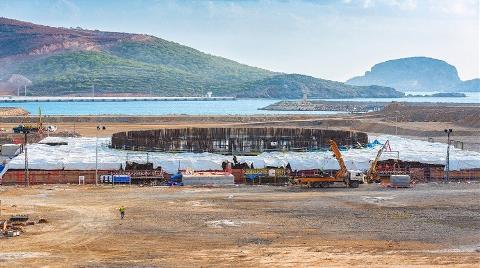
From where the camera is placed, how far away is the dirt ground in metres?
36.8

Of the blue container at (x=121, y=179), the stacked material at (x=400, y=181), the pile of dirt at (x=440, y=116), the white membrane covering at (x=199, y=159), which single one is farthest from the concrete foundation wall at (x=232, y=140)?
the pile of dirt at (x=440, y=116)

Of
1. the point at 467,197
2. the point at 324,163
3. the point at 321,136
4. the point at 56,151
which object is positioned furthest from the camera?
the point at 321,136

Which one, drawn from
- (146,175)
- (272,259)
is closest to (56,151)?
(146,175)

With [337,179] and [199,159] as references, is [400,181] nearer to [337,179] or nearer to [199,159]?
[337,179]

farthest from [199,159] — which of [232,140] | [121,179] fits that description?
[232,140]

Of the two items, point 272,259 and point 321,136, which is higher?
point 321,136

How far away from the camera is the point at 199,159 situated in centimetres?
6944

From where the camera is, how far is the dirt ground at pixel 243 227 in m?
36.8

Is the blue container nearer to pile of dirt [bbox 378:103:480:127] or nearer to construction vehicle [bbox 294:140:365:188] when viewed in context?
construction vehicle [bbox 294:140:365:188]

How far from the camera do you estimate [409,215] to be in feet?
160

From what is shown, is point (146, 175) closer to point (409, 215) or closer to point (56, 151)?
point (56, 151)

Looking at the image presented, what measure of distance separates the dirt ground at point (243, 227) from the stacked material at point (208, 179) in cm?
187

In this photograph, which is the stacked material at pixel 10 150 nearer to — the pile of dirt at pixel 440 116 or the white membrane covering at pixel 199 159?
the white membrane covering at pixel 199 159

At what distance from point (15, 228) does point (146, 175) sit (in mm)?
22074
